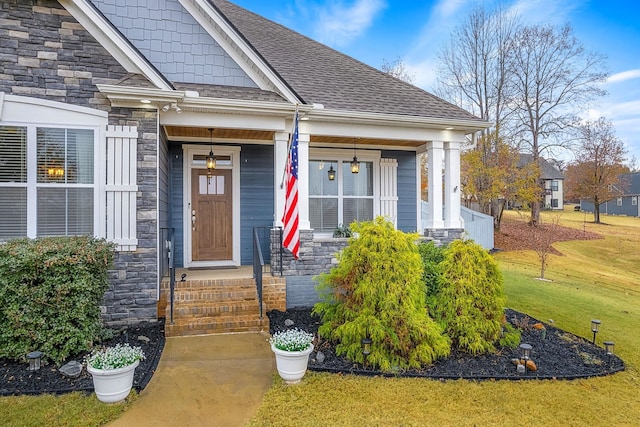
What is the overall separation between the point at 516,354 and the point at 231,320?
3973mm

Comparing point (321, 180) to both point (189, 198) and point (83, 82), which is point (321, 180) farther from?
point (83, 82)

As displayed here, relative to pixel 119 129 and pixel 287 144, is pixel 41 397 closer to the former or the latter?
pixel 119 129

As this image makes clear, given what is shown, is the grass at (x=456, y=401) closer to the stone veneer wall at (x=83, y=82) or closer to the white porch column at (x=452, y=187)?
the stone veneer wall at (x=83, y=82)

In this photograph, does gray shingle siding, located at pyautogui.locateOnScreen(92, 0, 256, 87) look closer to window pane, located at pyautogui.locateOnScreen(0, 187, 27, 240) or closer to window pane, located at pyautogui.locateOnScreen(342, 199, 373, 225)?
window pane, located at pyautogui.locateOnScreen(0, 187, 27, 240)

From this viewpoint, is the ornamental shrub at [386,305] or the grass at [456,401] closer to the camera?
the grass at [456,401]

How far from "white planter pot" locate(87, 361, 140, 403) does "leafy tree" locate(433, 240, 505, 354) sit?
374cm

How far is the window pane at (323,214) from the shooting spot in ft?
27.6

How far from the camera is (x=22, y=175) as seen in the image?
5125 millimetres

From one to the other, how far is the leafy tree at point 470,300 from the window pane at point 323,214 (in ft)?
12.4

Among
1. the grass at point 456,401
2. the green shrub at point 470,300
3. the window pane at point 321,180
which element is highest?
the window pane at point 321,180

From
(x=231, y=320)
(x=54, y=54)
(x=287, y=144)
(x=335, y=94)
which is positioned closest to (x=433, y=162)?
(x=335, y=94)

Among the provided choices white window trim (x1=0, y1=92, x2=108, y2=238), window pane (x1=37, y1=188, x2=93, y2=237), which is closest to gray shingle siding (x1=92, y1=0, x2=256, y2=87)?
white window trim (x1=0, y1=92, x2=108, y2=238)

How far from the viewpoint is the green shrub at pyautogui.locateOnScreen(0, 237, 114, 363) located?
13.8 feet

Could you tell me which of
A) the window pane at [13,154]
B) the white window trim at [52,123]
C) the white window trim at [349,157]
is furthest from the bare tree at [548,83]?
the window pane at [13,154]
